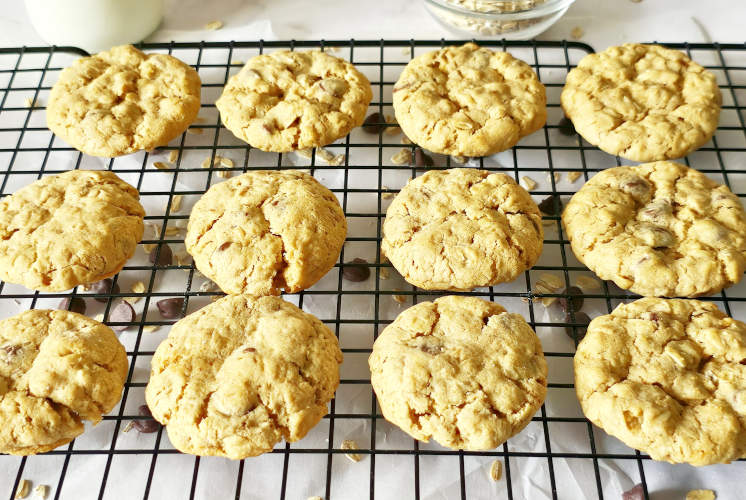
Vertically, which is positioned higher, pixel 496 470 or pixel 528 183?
pixel 528 183

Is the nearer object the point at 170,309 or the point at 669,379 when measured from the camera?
the point at 669,379

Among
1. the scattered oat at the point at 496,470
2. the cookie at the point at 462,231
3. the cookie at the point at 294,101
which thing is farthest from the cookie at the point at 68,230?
the scattered oat at the point at 496,470

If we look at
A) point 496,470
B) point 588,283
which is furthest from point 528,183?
point 496,470

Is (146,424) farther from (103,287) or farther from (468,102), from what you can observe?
(468,102)

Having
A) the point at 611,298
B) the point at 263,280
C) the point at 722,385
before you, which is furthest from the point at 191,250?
the point at 722,385

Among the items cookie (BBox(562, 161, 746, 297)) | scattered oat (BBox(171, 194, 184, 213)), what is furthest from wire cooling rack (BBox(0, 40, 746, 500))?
cookie (BBox(562, 161, 746, 297))

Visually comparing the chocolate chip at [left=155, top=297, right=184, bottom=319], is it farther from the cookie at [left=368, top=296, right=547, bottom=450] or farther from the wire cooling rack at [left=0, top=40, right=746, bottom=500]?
the cookie at [left=368, top=296, right=547, bottom=450]

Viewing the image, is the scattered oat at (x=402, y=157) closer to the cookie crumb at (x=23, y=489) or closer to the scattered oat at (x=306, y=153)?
the scattered oat at (x=306, y=153)

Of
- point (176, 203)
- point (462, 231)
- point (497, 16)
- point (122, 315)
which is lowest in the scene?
point (122, 315)
